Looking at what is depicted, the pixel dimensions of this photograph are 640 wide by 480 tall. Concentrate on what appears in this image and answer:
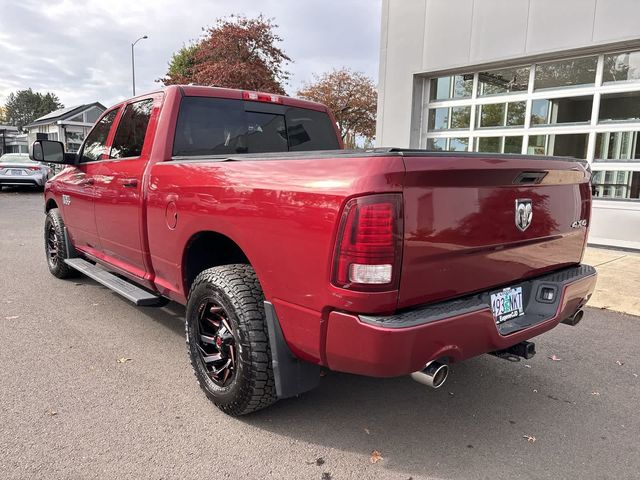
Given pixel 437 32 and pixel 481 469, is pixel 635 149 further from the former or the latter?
pixel 481 469

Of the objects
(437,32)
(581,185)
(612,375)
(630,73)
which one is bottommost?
(612,375)

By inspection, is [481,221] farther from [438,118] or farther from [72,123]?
[72,123]

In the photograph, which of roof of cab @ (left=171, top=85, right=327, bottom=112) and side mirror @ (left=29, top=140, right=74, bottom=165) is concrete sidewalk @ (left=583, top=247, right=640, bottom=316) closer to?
roof of cab @ (left=171, top=85, right=327, bottom=112)

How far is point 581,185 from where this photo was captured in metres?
3.19

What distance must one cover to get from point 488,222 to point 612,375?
6.75 feet

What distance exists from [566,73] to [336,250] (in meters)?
8.68

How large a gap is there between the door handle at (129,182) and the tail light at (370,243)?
6.96 feet

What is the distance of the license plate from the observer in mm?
2646

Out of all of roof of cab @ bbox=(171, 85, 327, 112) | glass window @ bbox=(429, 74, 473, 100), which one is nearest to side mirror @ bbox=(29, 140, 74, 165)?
roof of cab @ bbox=(171, 85, 327, 112)

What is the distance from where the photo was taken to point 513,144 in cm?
984

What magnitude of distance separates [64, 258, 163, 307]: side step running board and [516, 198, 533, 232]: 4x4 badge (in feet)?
8.30

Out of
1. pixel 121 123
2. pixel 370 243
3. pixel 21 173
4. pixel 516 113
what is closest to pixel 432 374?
pixel 370 243

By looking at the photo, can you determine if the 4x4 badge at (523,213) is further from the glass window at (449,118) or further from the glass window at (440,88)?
the glass window at (440,88)

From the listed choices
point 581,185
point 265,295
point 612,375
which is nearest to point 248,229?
point 265,295
